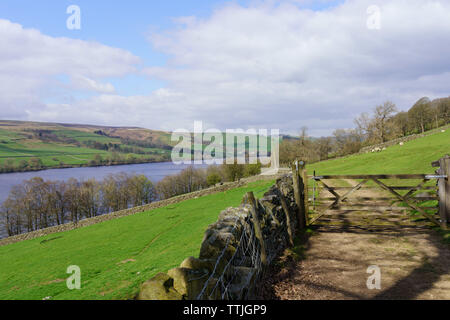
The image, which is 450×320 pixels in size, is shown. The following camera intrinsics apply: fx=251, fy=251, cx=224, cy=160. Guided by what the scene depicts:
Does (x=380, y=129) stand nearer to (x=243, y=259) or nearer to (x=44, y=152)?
(x=243, y=259)

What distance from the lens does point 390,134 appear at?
64000 mm

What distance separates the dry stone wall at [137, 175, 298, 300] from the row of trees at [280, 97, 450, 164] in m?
63.0

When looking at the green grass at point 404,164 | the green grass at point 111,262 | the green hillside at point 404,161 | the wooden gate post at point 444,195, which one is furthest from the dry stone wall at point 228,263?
the green hillside at point 404,161

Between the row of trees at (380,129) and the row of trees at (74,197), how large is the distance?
17.0m

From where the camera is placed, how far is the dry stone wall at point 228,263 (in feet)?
10.4

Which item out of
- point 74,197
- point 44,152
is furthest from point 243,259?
point 44,152

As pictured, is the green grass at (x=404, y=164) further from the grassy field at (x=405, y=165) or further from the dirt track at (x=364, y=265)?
the dirt track at (x=364, y=265)

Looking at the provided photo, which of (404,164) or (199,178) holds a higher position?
(404,164)

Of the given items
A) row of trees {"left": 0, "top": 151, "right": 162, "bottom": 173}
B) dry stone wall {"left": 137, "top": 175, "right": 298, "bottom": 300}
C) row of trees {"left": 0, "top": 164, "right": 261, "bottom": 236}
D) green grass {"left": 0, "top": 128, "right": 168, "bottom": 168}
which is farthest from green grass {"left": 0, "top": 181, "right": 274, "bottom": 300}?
green grass {"left": 0, "top": 128, "right": 168, "bottom": 168}

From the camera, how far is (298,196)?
9.16 m

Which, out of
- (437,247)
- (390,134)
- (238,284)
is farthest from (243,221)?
(390,134)

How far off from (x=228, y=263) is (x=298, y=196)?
5.53 meters

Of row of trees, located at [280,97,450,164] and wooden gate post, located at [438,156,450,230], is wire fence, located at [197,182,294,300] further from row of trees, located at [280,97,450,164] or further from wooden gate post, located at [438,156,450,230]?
row of trees, located at [280,97,450,164]

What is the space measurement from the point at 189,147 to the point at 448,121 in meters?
147
